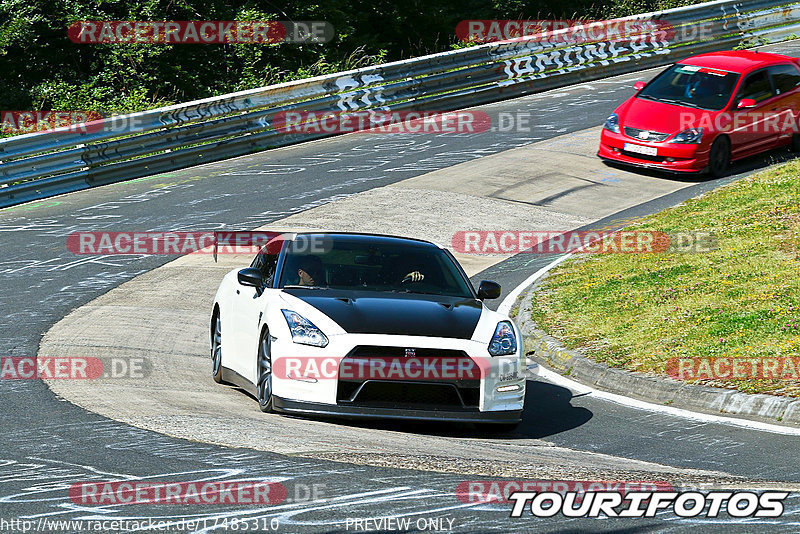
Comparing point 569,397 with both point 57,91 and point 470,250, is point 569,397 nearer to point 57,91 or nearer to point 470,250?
point 470,250

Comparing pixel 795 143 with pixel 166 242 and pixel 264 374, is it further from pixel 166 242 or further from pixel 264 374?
pixel 264 374

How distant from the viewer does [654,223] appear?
16422 millimetres

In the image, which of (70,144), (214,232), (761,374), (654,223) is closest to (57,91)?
(70,144)

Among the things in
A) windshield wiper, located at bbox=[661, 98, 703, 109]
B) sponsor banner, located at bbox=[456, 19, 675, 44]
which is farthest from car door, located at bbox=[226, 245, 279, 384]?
sponsor banner, located at bbox=[456, 19, 675, 44]

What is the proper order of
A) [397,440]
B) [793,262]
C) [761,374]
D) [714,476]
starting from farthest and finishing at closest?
[793,262] < [761,374] < [397,440] < [714,476]

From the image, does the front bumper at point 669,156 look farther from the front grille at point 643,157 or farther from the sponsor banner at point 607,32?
the sponsor banner at point 607,32

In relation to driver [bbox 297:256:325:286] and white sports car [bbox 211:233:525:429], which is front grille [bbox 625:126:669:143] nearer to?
white sports car [bbox 211:233:525:429]

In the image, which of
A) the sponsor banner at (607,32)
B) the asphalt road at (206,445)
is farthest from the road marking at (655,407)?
the sponsor banner at (607,32)

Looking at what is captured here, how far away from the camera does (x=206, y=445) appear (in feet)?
23.5

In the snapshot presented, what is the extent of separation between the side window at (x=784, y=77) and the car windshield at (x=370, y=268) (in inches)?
517

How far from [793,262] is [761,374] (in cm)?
370

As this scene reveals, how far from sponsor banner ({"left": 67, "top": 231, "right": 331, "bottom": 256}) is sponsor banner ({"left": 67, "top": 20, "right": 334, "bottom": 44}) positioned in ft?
35.4

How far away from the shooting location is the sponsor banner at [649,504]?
19.6ft

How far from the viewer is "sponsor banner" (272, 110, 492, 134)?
22438 millimetres
